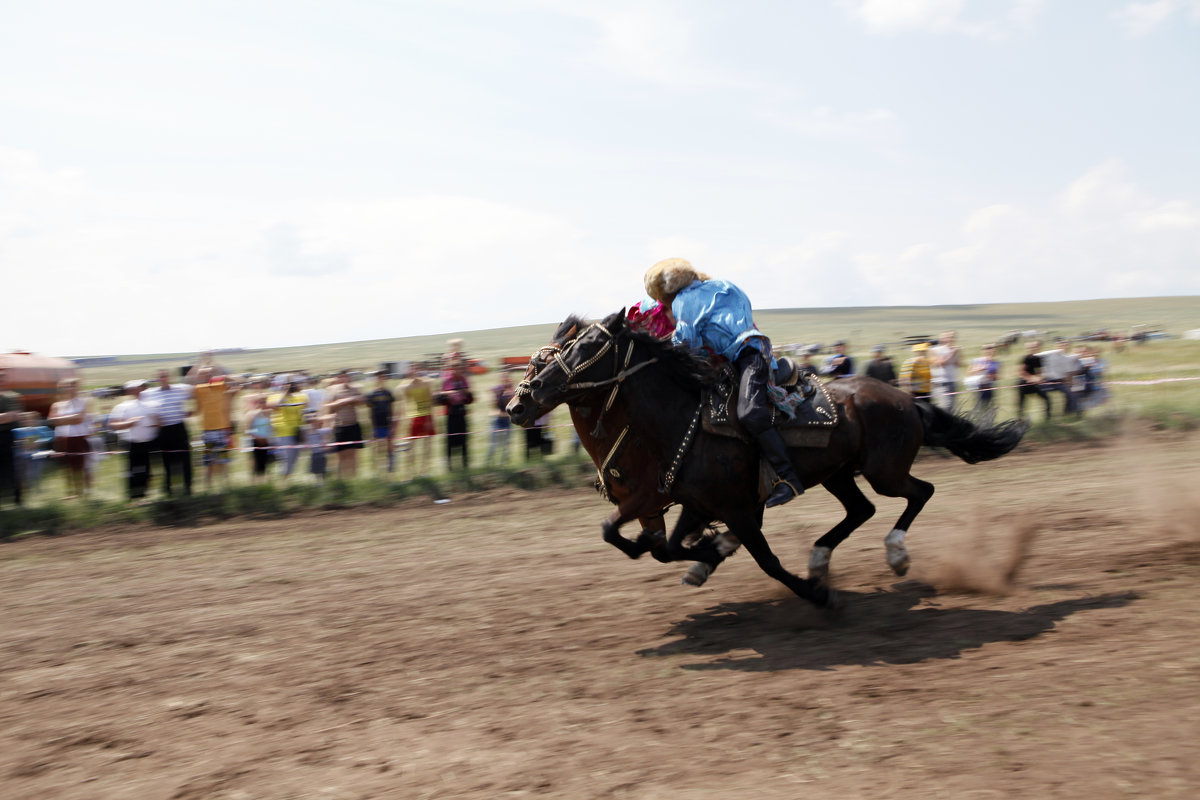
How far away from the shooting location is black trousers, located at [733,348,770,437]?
6492mm

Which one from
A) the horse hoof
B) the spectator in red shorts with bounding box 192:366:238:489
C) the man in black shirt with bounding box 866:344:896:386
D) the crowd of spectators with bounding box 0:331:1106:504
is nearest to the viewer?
the horse hoof

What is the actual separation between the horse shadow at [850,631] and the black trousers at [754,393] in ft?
4.43

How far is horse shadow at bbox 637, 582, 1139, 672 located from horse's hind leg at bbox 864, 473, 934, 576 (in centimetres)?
25

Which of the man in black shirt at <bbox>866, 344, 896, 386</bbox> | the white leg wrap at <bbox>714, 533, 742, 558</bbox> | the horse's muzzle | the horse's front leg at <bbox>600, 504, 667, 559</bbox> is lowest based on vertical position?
the white leg wrap at <bbox>714, 533, 742, 558</bbox>

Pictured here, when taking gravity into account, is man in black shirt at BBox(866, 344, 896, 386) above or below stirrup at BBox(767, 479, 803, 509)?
above

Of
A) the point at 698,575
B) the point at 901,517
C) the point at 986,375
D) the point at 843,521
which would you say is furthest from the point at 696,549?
the point at 986,375

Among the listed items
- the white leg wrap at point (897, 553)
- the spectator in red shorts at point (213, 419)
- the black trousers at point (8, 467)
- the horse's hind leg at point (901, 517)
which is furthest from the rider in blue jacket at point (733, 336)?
the black trousers at point (8, 467)

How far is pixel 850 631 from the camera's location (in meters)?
6.39

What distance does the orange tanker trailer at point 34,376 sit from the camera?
15.5m

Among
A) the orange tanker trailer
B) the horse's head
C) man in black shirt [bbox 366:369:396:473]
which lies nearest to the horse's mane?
the horse's head

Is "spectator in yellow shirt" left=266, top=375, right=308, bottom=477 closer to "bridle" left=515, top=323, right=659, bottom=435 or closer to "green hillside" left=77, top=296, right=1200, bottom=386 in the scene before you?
"bridle" left=515, top=323, right=659, bottom=435

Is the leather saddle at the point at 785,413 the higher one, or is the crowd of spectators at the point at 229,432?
the leather saddle at the point at 785,413

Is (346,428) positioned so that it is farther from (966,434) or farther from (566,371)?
(966,434)

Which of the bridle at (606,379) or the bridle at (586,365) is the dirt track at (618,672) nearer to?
the bridle at (606,379)
